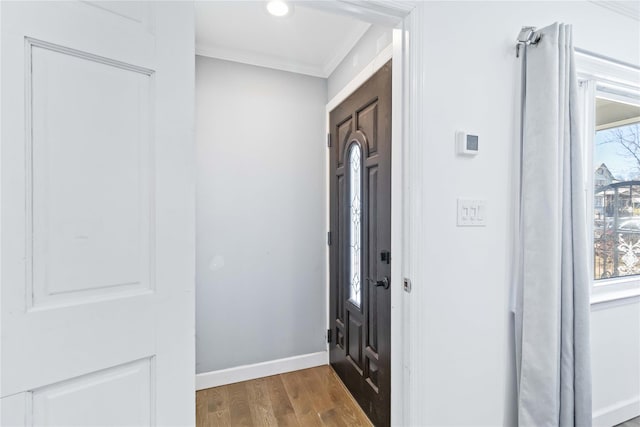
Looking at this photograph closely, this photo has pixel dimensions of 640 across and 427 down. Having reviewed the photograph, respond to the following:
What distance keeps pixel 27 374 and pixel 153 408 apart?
32cm

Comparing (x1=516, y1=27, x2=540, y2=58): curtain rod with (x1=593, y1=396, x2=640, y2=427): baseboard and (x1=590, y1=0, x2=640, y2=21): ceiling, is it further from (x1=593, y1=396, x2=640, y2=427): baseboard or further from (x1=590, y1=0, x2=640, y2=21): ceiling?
(x1=593, y1=396, x2=640, y2=427): baseboard

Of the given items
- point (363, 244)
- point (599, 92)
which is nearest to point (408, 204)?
point (363, 244)

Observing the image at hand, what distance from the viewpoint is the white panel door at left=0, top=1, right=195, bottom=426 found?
2.18ft

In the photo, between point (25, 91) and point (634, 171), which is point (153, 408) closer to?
point (25, 91)

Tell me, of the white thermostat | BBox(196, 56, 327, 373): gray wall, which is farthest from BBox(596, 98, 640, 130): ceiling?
BBox(196, 56, 327, 373): gray wall

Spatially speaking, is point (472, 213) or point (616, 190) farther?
point (616, 190)

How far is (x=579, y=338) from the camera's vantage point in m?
1.28

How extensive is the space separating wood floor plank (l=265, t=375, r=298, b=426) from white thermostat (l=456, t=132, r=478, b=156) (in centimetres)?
178

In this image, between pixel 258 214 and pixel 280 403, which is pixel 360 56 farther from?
pixel 280 403

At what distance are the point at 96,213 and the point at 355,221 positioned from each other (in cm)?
146

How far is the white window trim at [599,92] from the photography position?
4.98ft

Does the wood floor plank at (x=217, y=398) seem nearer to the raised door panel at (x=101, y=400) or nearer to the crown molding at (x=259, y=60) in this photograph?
the raised door panel at (x=101, y=400)

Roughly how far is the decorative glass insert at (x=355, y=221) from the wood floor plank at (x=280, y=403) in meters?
0.79

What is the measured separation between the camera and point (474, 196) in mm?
1268
